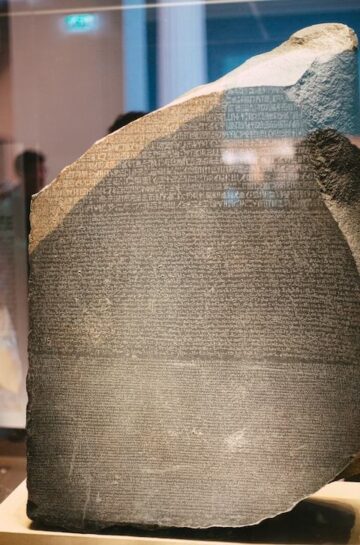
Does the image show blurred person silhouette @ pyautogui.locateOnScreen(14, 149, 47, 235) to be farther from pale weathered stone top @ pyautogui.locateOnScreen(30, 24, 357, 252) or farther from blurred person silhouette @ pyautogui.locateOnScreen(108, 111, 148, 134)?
pale weathered stone top @ pyautogui.locateOnScreen(30, 24, 357, 252)

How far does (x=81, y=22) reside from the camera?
2598 mm

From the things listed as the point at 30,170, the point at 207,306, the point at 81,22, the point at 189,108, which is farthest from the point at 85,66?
the point at 207,306

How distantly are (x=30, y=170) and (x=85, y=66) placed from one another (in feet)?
1.18

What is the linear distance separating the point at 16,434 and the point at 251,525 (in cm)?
137

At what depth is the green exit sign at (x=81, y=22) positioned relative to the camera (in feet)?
8.42

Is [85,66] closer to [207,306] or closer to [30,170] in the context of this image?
[30,170]

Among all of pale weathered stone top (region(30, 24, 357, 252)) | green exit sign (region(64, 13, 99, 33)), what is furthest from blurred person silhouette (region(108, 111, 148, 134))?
pale weathered stone top (region(30, 24, 357, 252))

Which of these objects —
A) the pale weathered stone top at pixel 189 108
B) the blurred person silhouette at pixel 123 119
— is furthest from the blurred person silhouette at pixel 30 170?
the pale weathered stone top at pixel 189 108

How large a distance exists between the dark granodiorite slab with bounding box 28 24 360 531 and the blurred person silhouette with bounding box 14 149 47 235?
908 millimetres

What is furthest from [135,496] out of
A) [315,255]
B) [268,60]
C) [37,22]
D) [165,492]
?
[37,22]

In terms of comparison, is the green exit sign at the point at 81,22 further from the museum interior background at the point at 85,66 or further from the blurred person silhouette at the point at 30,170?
the blurred person silhouette at the point at 30,170

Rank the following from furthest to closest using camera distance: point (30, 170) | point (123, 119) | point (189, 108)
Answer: point (30, 170)
point (123, 119)
point (189, 108)

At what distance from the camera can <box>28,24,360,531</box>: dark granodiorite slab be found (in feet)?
Result: 5.68

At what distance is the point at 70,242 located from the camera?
1.85 metres
